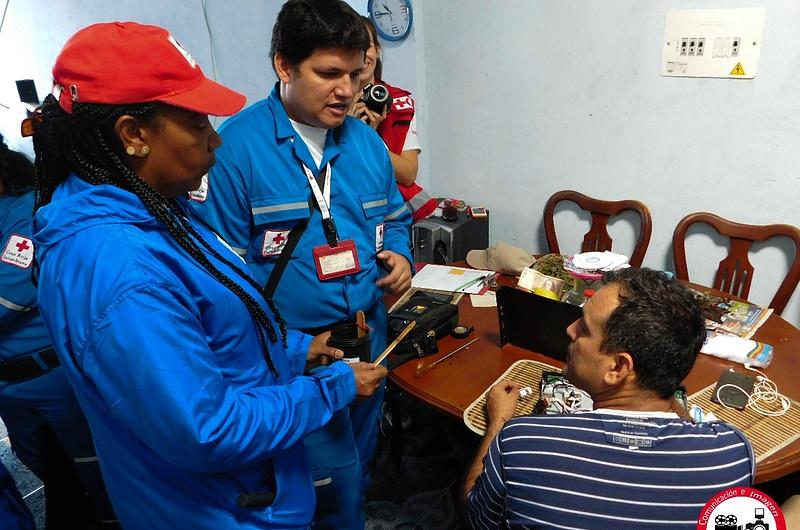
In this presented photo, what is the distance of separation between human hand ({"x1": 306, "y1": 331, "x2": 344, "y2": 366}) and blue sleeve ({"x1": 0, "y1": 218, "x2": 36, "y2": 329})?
96 cm

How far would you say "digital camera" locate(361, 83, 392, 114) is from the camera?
7.25 ft

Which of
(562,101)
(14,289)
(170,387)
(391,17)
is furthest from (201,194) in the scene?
(391,17)

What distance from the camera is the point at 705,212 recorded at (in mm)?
2582

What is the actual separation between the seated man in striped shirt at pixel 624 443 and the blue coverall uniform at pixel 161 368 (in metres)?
0.40

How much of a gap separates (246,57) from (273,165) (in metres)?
1.93

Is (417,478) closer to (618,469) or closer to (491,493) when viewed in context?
(491,493)

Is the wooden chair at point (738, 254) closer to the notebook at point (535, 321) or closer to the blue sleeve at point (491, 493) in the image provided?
the notebook at point (535, 321)

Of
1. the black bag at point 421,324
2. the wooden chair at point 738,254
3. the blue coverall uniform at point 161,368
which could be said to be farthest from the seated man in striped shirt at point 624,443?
the wooden chair at point 738,254

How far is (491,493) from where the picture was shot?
3.55 ft

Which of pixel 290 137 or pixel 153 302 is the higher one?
pixel 290 137

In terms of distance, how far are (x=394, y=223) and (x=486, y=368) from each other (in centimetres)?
58

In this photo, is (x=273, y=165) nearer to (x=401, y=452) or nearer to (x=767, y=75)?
(x=401, y=452)

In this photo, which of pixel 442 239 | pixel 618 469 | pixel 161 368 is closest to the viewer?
pixel 161 368

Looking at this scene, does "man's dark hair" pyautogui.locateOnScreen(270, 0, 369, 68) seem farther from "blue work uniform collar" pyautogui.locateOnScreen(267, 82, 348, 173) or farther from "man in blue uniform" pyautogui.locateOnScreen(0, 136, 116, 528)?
"man in blue uniform" pyautogui.locateOnScreen(0, 136, 116, 528)
